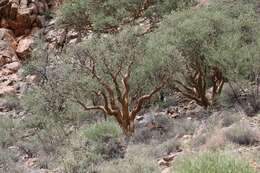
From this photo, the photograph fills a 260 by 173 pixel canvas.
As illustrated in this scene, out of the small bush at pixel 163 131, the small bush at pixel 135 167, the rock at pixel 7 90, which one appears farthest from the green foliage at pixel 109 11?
the small bush at pixel 135 167

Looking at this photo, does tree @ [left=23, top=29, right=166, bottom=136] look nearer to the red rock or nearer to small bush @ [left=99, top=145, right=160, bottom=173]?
small bush @ [left=99, top=145, right=160, bottom=173]

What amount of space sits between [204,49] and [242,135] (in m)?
5.86

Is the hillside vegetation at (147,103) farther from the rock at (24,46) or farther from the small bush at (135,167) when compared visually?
the rock at (24,46)

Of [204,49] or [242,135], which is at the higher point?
[242,135]

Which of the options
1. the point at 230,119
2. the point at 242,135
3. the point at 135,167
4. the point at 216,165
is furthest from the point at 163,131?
the point at 216,165

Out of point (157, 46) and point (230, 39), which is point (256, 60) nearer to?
point (230, 39)

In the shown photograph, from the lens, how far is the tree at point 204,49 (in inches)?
488

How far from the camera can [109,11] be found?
2509 cm

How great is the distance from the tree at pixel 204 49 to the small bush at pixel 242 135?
4051 mm

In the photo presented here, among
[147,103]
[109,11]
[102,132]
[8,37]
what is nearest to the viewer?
[102,132]

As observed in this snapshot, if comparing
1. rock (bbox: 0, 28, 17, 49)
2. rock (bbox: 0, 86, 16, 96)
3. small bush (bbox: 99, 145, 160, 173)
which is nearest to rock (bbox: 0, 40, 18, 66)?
rock (bbox: 0, 28, 17, 49)

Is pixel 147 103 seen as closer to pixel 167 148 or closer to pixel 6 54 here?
pixel 167 148

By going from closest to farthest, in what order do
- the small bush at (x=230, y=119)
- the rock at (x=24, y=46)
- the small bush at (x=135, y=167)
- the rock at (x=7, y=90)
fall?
the small bush at (x=135, y=167)
the small bush at (x=230, y=119)
the rock at (x=7, y=90)
the rock at (x=24, y=46)

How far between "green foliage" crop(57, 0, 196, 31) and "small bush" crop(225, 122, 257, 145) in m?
14.8
